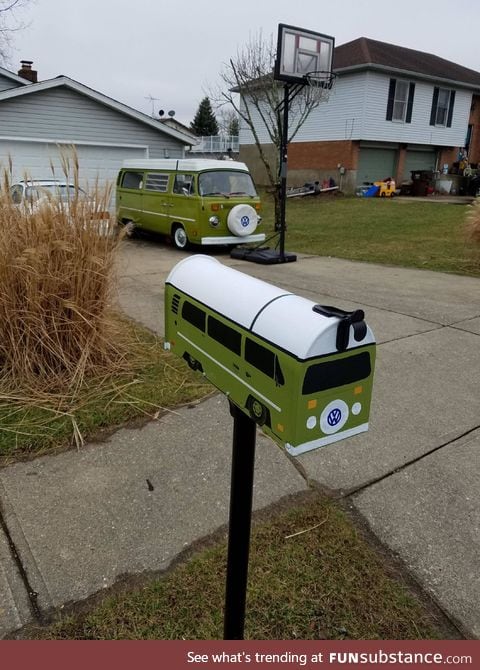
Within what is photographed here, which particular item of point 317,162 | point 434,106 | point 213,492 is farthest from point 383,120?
point 213,492

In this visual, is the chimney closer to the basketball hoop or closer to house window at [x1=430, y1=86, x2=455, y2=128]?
the basketball hoop

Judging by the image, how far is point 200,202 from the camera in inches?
392

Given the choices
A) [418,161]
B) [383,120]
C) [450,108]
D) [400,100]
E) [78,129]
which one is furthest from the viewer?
[418,161]

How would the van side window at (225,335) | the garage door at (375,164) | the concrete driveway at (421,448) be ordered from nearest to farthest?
the van side window at (225,335), the concrete driveway at (421,448), the garage door at (375,164)

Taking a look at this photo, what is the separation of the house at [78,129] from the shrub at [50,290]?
8177 mm

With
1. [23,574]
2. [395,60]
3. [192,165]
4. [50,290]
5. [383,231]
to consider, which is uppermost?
[395,60]

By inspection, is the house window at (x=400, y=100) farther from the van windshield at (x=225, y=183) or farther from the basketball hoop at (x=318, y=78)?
the basketball hoop at (x=318, y=78)

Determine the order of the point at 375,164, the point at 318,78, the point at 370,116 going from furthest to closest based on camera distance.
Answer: the point at 375,164
the point at 370,116
the point at 318,78

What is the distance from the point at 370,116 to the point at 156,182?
604 inches

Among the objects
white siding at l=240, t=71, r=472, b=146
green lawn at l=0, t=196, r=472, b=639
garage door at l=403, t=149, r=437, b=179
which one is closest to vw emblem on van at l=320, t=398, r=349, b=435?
green lawn at l=0, t=196, r=472, b=639

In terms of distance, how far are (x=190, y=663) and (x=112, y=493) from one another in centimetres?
127

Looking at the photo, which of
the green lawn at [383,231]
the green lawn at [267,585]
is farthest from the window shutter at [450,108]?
the green lawn at [267,585]

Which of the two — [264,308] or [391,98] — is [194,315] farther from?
[391,98]

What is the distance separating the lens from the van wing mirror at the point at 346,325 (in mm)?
1145
